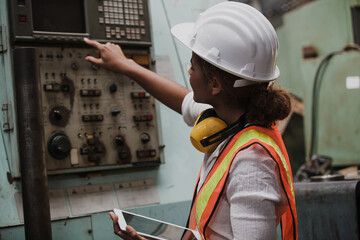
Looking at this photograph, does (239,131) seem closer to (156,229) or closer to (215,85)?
(215,85)

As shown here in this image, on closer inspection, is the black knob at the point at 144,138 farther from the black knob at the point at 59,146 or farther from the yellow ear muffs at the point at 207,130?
the yellow ear muffs at the point at 207,130

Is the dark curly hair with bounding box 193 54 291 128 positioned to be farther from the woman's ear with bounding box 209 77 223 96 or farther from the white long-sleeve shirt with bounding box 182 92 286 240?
the white long-sleeve shirt with bounding box 182 92 286 240

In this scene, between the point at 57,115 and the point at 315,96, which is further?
the point at 315,96

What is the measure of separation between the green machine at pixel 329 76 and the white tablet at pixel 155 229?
291cm

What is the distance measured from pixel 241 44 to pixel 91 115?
2.25 ft

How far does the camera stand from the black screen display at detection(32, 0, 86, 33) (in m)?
1.58

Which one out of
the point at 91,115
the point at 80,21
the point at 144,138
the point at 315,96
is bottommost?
the point at 144,138

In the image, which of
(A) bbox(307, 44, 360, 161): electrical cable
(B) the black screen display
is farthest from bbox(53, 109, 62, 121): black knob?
(A) bbox(307, 44, 360, 161): electrical cable

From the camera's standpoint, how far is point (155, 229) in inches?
47.1

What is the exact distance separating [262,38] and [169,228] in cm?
58

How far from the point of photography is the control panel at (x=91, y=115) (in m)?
1.57

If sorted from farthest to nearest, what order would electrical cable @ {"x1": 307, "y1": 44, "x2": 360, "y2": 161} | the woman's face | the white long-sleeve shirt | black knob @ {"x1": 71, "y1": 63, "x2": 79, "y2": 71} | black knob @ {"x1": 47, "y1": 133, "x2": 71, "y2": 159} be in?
electrical cable @ {"x1": 307, "y1": 44, "x2": 360, "y2": 161}
black knob @ {"x1": 71, "y1": 63, "x2": 79, "y2": 71}
black knob @ {"x1": 47, "y1": 133, "x2": 71, "y2": 159}
the woman's face
the white long-sleeve shirt

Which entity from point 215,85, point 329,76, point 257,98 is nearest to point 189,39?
point 215,85

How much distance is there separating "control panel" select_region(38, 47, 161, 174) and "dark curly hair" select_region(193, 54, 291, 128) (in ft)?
1.68
